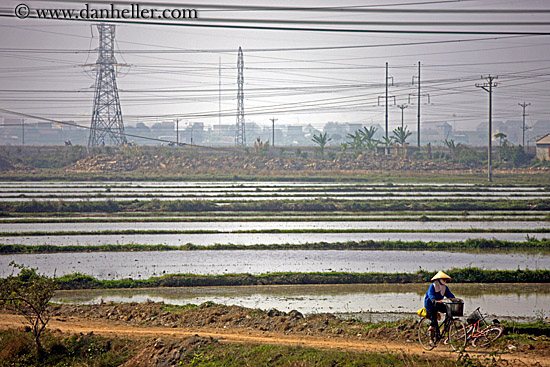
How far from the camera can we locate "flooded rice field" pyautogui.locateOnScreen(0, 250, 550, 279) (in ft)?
53.2

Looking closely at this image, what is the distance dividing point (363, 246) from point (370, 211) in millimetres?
10641

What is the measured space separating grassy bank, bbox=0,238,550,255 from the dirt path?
7.56 metres

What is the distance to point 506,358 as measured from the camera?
8477 mm

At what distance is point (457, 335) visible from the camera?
8.55 m

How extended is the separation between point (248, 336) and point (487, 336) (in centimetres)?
469

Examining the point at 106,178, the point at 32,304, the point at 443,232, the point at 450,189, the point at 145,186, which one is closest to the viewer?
the point at 32,304

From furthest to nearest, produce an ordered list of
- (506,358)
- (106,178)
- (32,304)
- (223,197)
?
(106,178) → (223,197) → (32,304) → (506,358)

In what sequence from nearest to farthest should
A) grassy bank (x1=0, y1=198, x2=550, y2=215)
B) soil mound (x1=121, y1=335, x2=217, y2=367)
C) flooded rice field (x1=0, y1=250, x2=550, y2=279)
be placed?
soil mound (x1=121, y1=335, x2=217, y2=367) → flooded rice field (x1=0, y1=250, x2=550, y2=279) → grassy bank (x1=0, y1=198, x2=550, y2=215)

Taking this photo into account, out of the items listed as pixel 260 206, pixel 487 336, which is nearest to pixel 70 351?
pixel 487 336

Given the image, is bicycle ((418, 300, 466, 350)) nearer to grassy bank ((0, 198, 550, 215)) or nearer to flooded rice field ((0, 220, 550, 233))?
flooded rice field ((0, 220, 550, 233))

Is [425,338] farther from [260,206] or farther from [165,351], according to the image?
[260,206]

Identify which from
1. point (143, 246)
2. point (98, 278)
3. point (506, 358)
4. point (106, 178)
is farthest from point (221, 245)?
point (106, 178)

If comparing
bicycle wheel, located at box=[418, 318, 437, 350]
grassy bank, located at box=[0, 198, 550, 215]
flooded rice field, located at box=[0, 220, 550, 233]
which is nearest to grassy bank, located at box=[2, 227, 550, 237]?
flooded rice field, located at box=[0, 220, 550, 233]

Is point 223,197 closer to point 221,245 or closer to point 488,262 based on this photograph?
point 221,245
